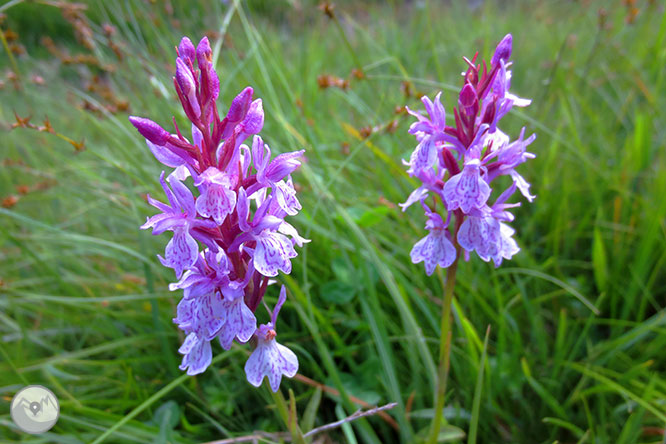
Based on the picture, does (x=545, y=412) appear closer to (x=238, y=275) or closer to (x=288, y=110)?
(x=238, y=275)

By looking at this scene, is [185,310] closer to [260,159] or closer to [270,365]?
[270,365]

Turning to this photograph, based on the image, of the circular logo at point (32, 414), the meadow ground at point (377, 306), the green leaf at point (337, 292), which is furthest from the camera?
the green leaf at point (337, 292)

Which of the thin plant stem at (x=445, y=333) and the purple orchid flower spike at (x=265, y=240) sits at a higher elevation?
the purple orchid flower spike at (x=265, y=240)

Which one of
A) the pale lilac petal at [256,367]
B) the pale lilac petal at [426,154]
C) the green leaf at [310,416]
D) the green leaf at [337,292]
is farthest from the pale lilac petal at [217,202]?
the green leaf at [337,292]

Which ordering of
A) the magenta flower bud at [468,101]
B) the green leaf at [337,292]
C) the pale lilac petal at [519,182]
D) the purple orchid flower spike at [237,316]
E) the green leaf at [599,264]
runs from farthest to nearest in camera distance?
the green leaf at [599,264] → the green leaf at [337,292] → the pale lilac petal at [519,182] → the magenta flower bud at [468,101] → the purple orchid flower spike at [237,316]

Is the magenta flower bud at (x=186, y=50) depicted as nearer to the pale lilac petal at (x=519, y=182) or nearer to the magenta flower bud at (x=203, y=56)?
the magenta flower bud at (x=203, y=56)

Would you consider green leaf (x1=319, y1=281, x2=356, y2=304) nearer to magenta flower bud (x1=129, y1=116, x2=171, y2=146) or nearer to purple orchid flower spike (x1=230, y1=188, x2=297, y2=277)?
purple orchid flower spike (x1=230, y1=188, x2=297, y2=277)

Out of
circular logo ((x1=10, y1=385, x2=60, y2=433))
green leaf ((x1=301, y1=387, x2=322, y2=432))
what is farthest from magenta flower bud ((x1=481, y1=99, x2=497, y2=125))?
circular logo ((x1=10, y1=385, x2=60, y2=433))

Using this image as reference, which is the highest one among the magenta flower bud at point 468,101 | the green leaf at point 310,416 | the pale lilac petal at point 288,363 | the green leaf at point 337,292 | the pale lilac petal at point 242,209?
the pale lilac petal at point 242,209
